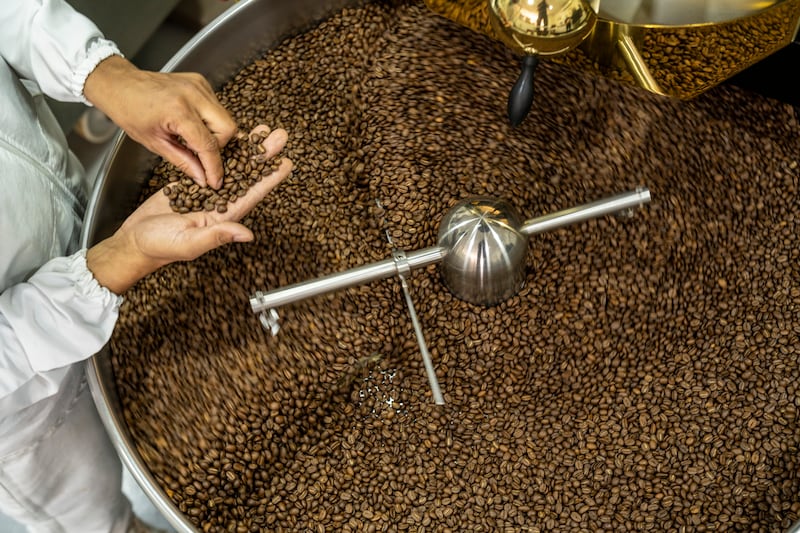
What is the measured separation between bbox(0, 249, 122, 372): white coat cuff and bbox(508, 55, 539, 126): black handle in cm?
83

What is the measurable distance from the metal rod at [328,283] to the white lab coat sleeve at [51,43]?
57cm

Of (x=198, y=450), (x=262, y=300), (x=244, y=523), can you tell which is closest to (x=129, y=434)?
(x=198, y=450)

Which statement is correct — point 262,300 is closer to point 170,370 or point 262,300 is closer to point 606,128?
point 170,370

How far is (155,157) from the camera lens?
5.33ft

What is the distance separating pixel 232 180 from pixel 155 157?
42 centimetres

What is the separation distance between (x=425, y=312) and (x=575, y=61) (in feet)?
1.92

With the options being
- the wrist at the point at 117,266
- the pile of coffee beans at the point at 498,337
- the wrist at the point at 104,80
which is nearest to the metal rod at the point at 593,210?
the pile of coffee beans at the point at 498,337

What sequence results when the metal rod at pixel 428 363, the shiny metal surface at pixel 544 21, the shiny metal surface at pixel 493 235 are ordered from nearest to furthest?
the shiny metal surface at pixel 544 21 < the metal rod at pixel 428 363 < the shiny metal surface at pixel 493 235

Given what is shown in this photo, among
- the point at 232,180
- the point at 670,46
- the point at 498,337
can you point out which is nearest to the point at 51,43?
the point at 232,180

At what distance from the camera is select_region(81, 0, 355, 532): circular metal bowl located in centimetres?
134

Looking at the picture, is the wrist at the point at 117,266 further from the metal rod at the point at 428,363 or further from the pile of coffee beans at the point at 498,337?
the metal rod at the point at 428,363

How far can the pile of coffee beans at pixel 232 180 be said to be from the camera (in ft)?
4.22

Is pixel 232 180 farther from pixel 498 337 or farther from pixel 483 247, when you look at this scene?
pixel 498 337

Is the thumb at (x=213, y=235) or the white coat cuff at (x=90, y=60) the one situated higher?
the white coat cuff at (x=90, y=60)
